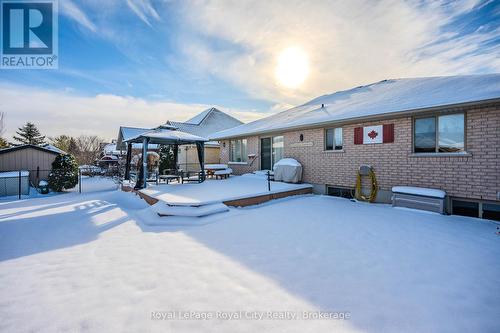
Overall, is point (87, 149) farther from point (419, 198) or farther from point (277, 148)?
point (419, 198)

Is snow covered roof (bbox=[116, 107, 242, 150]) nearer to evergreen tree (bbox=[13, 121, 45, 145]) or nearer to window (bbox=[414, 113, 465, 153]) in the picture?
window (bbox=[414, 113, 465, 153])

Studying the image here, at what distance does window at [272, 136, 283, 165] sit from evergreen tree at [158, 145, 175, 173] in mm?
6793

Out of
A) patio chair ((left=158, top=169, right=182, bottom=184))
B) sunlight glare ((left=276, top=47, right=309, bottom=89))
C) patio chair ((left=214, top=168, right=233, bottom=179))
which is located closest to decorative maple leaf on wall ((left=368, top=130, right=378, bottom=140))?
sunlight glare ((left=276, top=47, right=309, bottom=89))

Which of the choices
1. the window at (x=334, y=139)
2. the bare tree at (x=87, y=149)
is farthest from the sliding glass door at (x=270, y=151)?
the bare tree at (x=87, y=149)

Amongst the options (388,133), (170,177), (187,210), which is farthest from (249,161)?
(187,210)

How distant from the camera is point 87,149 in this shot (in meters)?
30.1

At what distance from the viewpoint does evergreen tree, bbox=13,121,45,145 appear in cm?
3200

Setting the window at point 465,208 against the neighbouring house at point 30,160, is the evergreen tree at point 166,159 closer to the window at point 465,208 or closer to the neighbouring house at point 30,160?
the neighbouring house at point 30,160

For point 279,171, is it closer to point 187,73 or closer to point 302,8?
point 302,8

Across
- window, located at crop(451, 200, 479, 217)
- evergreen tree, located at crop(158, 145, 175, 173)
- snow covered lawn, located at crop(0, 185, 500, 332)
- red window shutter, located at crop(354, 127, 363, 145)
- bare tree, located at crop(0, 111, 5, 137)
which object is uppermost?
bare tree, located at crop(0, 111, 5, 137)

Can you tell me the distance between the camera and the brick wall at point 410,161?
543 cm

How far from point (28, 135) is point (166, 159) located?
108ft

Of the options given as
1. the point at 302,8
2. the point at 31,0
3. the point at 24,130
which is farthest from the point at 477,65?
the point at 24,130

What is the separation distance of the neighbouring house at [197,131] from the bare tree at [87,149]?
5123mm
